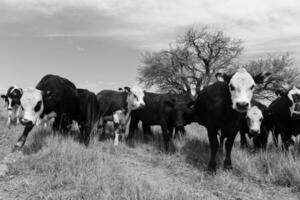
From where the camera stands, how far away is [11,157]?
5570 millimetres

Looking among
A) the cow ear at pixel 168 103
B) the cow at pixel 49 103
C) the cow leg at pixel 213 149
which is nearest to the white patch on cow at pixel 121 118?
the cow at pixel 49 103

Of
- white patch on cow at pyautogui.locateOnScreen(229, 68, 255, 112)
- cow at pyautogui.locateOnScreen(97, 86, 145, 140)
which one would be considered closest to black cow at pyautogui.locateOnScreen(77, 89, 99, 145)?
cow at pyautogui.locateOnScreen(97, 86, 145, 140)

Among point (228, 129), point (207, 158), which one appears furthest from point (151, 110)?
point (228, 129)

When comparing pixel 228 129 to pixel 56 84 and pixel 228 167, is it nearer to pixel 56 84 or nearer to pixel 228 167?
pixel 228 167

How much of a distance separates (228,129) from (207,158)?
116cm

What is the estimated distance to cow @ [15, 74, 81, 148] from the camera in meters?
5.66

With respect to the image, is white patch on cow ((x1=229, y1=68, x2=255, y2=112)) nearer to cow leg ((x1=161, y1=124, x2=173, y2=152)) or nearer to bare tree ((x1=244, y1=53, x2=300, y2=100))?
cow leg ((x1=161, y1=124, x2=173, y2=152))

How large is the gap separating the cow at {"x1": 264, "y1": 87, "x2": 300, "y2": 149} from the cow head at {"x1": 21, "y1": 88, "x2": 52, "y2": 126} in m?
5.77

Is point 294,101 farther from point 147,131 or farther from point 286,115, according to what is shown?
point 147,131

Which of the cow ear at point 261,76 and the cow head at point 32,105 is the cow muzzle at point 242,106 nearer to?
the cow ear at point 261,76

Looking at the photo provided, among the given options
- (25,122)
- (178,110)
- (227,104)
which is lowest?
(178,110)

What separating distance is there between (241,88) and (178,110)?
9.51 feet

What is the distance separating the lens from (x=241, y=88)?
15.7ft

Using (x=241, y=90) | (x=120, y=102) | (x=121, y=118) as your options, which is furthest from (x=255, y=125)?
(x=120, y=102)
